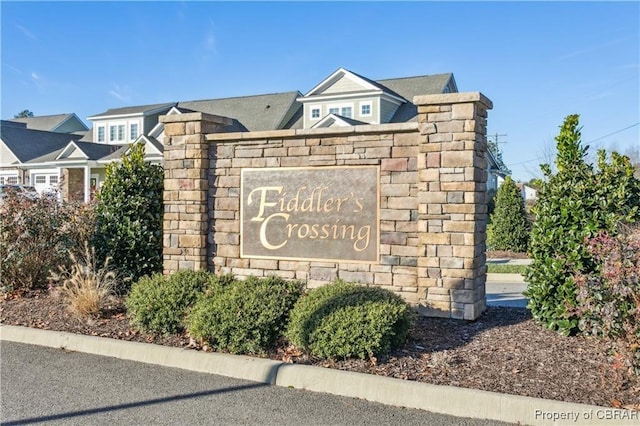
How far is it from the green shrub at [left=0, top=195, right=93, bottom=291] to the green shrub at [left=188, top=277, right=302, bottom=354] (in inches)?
138

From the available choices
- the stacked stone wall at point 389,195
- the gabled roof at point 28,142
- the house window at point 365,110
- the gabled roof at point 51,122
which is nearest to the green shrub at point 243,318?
the stacked stone wall at point 389,195

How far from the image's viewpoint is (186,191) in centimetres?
779

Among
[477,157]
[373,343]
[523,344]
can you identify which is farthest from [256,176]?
[523,344]

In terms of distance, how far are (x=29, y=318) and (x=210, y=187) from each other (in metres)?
2.78

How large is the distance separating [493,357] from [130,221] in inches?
217

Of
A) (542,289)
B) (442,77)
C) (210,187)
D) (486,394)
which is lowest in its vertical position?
(486,394)

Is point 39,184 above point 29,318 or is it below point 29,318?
above

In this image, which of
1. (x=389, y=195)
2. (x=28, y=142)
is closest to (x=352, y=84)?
(x=28, y=142)

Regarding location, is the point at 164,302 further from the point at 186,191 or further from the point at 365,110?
the point at 365,110

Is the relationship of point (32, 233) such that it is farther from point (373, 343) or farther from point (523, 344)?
point (523, 344)

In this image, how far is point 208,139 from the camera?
306 inches

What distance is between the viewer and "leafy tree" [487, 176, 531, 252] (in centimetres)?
1616

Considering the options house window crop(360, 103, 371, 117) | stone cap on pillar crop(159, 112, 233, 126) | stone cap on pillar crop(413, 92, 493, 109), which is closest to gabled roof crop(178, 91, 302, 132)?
house window crop(360, 103, 371, 117)

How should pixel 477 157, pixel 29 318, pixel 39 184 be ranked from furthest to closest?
pixel 39 184 < pixel 29 318 < pixel 477 157
